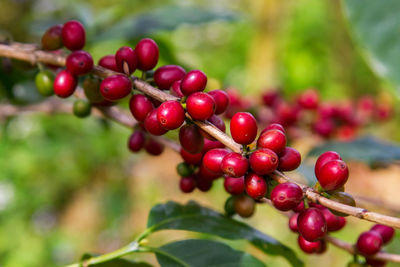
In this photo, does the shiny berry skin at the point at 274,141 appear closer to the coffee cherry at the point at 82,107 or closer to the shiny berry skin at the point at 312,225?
the shiny berry skin at the point at 312,225

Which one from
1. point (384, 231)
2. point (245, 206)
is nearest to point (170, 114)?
point (245, 206)

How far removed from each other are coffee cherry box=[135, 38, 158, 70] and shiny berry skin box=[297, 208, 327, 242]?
1.15 ft

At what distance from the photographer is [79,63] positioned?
0.67 meters

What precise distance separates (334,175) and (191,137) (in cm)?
20

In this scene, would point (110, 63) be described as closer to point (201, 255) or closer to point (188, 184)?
point (188, 184)

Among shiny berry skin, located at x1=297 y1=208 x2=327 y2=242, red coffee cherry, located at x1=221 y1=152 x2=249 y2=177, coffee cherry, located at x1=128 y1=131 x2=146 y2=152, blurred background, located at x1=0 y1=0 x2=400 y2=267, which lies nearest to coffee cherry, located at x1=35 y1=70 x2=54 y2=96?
coffee cherry, located at x1=128 y1=131 x2=146 y2=152

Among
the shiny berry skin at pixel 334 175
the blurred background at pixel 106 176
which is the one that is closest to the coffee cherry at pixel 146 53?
the shiny berry skin at pixel 334 175

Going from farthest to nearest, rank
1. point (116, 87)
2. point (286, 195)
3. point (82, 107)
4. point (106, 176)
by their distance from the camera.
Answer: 1. point (106, 176)
2. point (82, 107)
3. point (116, 87)
4. point (286, 195)

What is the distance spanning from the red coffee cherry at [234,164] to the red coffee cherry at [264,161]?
0.01 m

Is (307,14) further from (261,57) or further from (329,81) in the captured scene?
(261,57)

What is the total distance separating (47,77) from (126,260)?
1.24ft

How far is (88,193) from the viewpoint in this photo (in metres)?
6.09

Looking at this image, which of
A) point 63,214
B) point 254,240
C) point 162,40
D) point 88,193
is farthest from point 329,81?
point 254,240

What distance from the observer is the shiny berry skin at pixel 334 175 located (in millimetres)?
514
